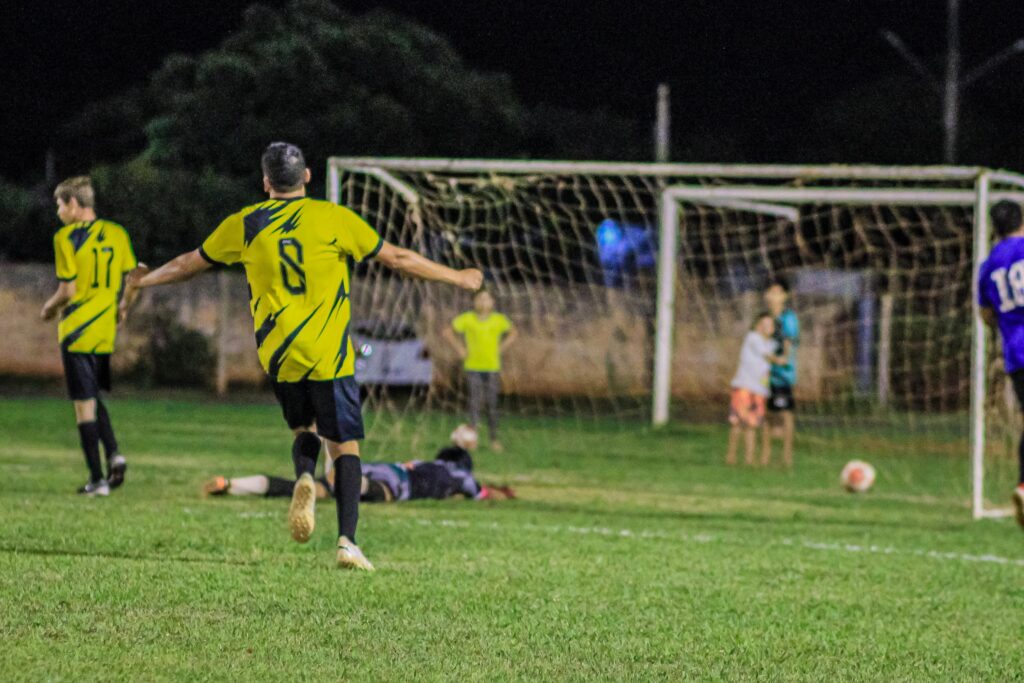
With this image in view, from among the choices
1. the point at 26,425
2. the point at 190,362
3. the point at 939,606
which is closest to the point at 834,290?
the point at 190,362

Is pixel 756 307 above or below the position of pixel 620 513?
above

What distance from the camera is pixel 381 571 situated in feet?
24.3

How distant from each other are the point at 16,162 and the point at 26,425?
28638 millimetres

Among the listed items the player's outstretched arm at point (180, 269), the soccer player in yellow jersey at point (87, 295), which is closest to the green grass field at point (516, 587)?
the soccer player in yellow jersey at point (87, 295)

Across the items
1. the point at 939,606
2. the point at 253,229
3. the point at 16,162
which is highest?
the point at 16,162

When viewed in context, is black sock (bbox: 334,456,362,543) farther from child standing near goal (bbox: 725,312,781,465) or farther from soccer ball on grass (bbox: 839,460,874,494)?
child standing near goal (bbox: 725,312,781,465)

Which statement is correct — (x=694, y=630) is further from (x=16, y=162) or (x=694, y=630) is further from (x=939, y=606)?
(x=16, y=162)

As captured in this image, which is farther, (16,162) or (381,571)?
(16,162)

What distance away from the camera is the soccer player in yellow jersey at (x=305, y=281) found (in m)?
7.35

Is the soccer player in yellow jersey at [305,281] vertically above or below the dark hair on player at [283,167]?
below

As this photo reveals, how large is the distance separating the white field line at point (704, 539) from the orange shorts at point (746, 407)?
245 inches

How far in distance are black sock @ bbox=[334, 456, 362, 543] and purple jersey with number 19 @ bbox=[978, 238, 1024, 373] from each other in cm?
432

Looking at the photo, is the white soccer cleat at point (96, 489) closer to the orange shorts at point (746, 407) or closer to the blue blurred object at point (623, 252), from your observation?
the orange shorts at point (746, 407)

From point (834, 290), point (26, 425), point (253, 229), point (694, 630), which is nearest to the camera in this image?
point (694, 630)
